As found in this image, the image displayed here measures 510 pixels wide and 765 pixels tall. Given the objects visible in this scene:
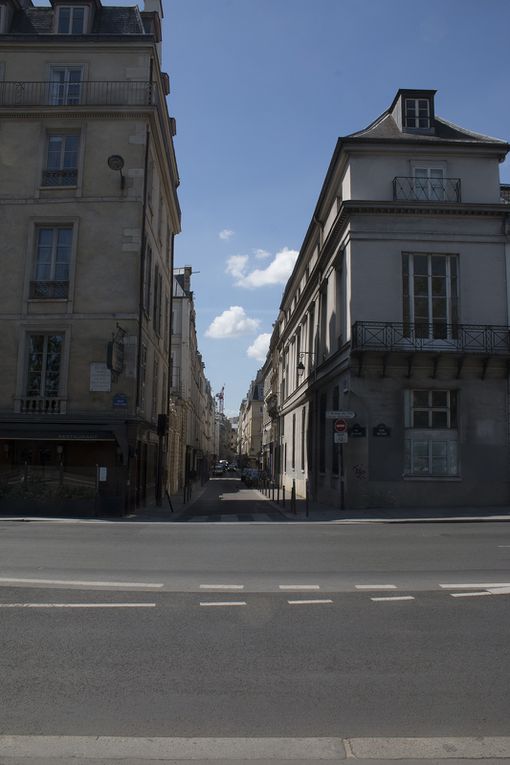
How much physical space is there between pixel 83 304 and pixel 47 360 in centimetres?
237

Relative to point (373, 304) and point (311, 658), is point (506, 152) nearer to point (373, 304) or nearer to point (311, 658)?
point (373, 304)

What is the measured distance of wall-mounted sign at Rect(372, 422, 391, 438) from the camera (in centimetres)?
2256

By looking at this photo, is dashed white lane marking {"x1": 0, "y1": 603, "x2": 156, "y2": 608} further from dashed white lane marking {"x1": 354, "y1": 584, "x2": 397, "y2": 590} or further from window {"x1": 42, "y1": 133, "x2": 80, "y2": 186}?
window {"x1": 42, "y1": 133, "x2": 80, "y2": 186}

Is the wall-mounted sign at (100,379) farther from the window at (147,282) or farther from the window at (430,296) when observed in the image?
the window at (430,296)

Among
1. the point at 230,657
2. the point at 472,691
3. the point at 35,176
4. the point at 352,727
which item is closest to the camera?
the point at 352,727

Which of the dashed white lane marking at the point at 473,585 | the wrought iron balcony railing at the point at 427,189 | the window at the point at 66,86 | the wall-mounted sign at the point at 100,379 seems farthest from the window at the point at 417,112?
the dashed white lane marking at the point at 473,585

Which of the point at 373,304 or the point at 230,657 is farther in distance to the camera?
the point at 373,304

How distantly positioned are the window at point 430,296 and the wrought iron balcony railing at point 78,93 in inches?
459

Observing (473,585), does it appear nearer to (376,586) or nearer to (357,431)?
(376,586)

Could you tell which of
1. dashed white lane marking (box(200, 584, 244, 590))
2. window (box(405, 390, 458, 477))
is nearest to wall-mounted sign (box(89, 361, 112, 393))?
window (box(405, 390, 458, 477))

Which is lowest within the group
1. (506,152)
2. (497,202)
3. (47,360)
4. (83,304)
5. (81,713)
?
(81,713)

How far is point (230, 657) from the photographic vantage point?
5523 mm

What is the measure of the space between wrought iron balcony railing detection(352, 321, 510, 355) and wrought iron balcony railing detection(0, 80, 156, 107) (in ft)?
39.1

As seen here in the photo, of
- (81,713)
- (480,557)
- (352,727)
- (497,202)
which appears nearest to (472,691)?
(352,727)
